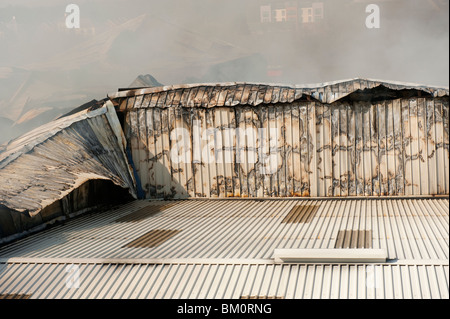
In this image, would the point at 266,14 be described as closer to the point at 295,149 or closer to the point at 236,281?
the point at 236,281

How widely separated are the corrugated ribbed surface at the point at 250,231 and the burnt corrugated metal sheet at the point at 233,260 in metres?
0.02

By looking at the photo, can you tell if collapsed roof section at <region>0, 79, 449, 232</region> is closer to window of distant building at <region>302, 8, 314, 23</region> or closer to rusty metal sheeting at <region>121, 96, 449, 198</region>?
rusty metal sheeting at <region>121, 96, 449, 198</region>

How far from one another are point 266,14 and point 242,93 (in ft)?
27.9

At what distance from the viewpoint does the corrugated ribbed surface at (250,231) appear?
895 centimetres

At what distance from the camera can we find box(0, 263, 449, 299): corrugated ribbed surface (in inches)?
288

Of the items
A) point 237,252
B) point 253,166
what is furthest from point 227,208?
point 237,252

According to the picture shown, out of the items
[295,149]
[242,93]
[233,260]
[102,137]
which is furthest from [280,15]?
[102,137]

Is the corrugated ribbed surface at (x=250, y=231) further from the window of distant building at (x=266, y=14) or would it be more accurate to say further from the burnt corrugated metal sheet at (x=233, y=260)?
the window of distant building at (x=266, y=14)

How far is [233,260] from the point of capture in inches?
331

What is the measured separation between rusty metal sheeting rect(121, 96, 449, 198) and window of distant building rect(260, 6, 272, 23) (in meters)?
7.85

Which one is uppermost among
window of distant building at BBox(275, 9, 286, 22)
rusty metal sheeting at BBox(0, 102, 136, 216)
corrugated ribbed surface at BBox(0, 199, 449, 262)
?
window of distant building at BBox(275, 9, 286, 22)

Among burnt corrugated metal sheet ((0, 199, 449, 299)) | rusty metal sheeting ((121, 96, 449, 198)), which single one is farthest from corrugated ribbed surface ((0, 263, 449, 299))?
rusty metal sheeting ((121, 96, 449, 198))

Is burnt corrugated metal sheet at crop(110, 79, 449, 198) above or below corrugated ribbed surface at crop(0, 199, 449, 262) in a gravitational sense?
above
